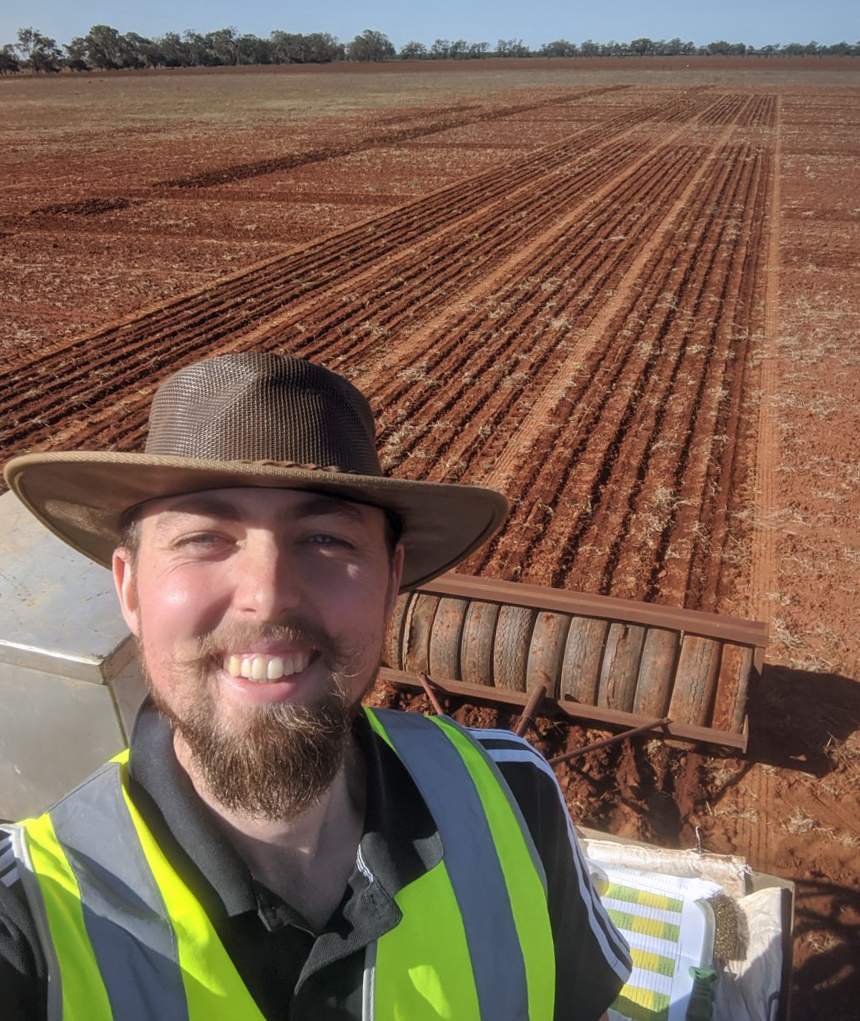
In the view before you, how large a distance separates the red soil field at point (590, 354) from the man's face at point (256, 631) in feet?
11.5

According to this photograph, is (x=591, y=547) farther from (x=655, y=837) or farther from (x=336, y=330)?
(x=336, y=330)

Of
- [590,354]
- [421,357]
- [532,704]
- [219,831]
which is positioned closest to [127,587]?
[219,831]

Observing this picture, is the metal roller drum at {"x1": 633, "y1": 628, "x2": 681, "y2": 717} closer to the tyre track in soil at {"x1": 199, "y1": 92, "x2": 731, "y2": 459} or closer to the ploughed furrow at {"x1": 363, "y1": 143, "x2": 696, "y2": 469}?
the ploughed furrow at {"x1": 363, "y1": 143, "x2": 696, "y2": 469}

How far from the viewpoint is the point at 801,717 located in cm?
526

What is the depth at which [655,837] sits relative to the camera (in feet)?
15.0

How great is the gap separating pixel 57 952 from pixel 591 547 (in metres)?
6.00

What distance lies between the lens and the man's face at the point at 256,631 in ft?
4.91

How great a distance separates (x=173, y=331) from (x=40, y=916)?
36.7 ft

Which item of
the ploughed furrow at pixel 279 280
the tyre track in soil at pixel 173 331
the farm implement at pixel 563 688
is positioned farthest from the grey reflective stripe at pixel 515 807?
the ploughed furrow at pixel 279 280

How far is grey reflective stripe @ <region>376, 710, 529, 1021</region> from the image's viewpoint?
1.55 m

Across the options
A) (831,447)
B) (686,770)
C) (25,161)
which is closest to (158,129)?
(25,161)

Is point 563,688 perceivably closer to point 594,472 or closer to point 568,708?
point 568,708

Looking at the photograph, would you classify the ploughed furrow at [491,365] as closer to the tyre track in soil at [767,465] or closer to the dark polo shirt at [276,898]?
the tyre track in soil at [767,465]

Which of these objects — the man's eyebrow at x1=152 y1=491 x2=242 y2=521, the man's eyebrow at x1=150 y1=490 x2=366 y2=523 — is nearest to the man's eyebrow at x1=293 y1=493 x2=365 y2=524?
the man's eyebrow at x1=150 y1=490 x2=366 y2=523
